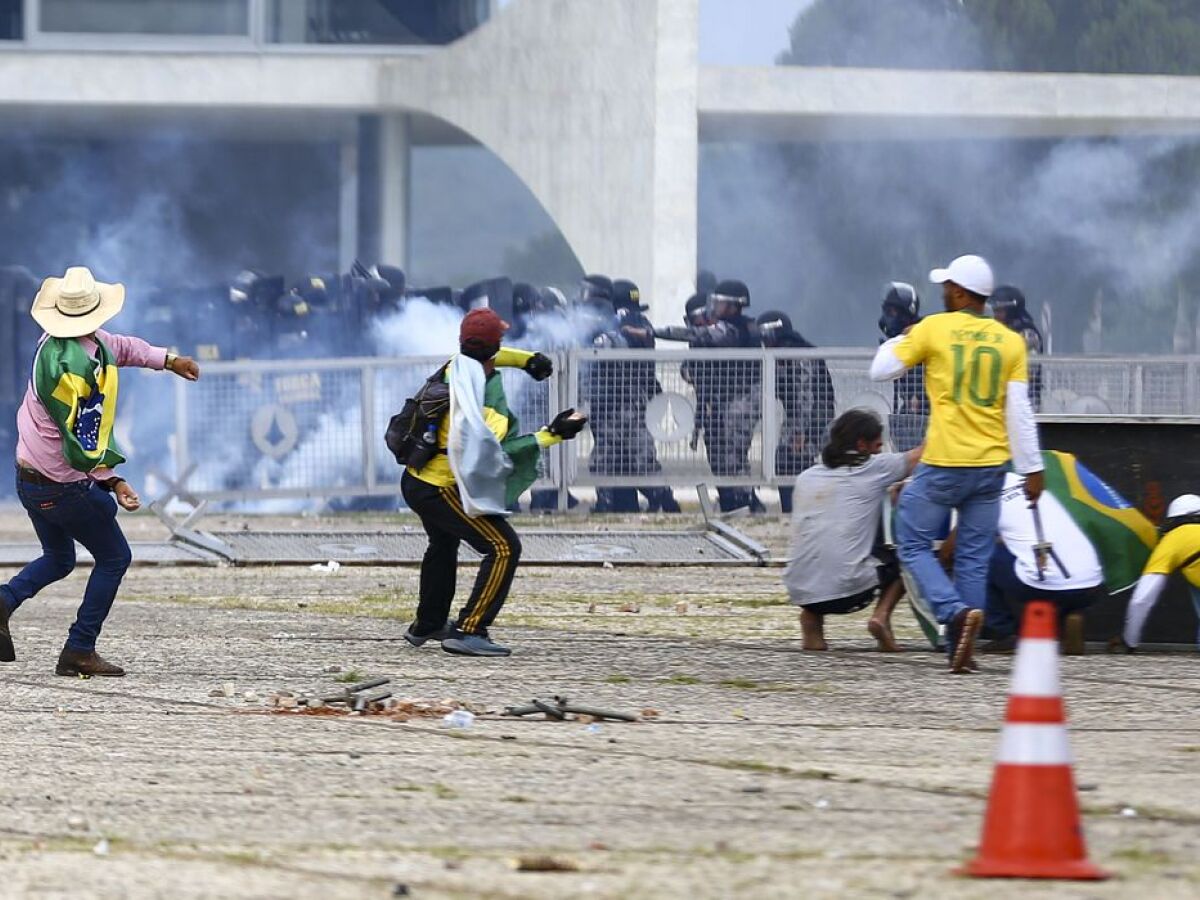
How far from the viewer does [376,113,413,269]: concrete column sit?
36.2 meters

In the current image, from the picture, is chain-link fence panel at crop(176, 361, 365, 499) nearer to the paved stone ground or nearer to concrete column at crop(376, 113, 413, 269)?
the paved stone ground

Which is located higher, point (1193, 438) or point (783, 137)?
point (783, 137)

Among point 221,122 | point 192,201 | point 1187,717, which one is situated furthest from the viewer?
point 192,201

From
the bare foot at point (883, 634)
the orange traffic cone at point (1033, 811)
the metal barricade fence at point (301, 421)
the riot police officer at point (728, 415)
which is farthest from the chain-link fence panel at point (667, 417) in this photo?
the orange traffic cone at point (1033, 811)

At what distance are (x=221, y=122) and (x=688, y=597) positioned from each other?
1009 inches

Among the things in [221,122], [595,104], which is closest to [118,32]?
[221,122]

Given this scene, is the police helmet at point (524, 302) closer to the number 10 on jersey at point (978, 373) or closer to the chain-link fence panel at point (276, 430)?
the chain-link fence panel at point (276, 430)

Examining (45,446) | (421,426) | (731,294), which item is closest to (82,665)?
(45,446)

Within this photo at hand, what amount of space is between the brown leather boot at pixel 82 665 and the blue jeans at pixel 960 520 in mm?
3056

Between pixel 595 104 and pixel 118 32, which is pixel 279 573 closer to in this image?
pixel 595 104

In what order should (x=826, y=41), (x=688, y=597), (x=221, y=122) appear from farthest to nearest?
(x=221, y=122) → (x=826, y=41) → (x=688, y=597)

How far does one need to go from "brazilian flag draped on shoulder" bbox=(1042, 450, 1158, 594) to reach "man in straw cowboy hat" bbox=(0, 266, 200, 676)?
354 centimetres

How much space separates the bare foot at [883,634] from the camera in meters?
9.84

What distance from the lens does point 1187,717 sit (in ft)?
25.3
